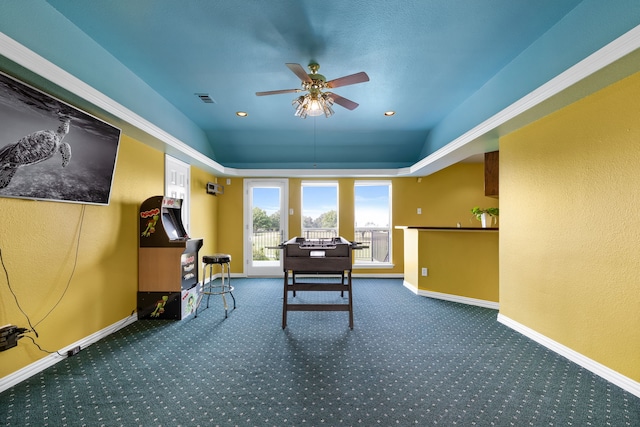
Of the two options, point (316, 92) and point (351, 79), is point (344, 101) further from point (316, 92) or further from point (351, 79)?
point (351, 79)

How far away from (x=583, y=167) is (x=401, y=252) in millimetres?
3977

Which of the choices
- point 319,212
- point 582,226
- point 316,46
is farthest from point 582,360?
point 319,212

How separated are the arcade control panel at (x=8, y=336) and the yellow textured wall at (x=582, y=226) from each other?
177 inches

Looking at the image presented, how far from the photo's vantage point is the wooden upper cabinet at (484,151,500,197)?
13.6 ft

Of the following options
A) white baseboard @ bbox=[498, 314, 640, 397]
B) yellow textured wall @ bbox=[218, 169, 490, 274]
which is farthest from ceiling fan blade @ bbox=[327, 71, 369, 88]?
yellow textured wall @ bbox=[218, 169, 490, 274]

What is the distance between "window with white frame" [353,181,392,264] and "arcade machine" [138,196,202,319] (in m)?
3.76

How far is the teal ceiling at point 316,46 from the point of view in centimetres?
220

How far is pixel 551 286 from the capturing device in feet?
9.15

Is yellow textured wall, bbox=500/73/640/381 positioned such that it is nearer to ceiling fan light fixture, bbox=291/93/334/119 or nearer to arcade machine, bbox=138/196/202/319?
ceiling fan light fixture, bbox=291/93/334/119

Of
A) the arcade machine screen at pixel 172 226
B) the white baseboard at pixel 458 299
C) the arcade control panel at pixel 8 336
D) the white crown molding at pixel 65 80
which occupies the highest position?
the white crown molding at pixel 65 80

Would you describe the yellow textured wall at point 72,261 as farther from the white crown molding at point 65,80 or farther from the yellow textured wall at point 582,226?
the yellow textured wall at point 582,226

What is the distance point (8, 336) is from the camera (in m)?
2.06

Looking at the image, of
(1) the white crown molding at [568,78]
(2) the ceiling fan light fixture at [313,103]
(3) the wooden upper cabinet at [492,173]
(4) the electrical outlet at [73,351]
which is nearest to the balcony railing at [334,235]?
(3) the wooden upper cabinet at [492,173]

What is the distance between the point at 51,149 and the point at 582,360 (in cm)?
470
